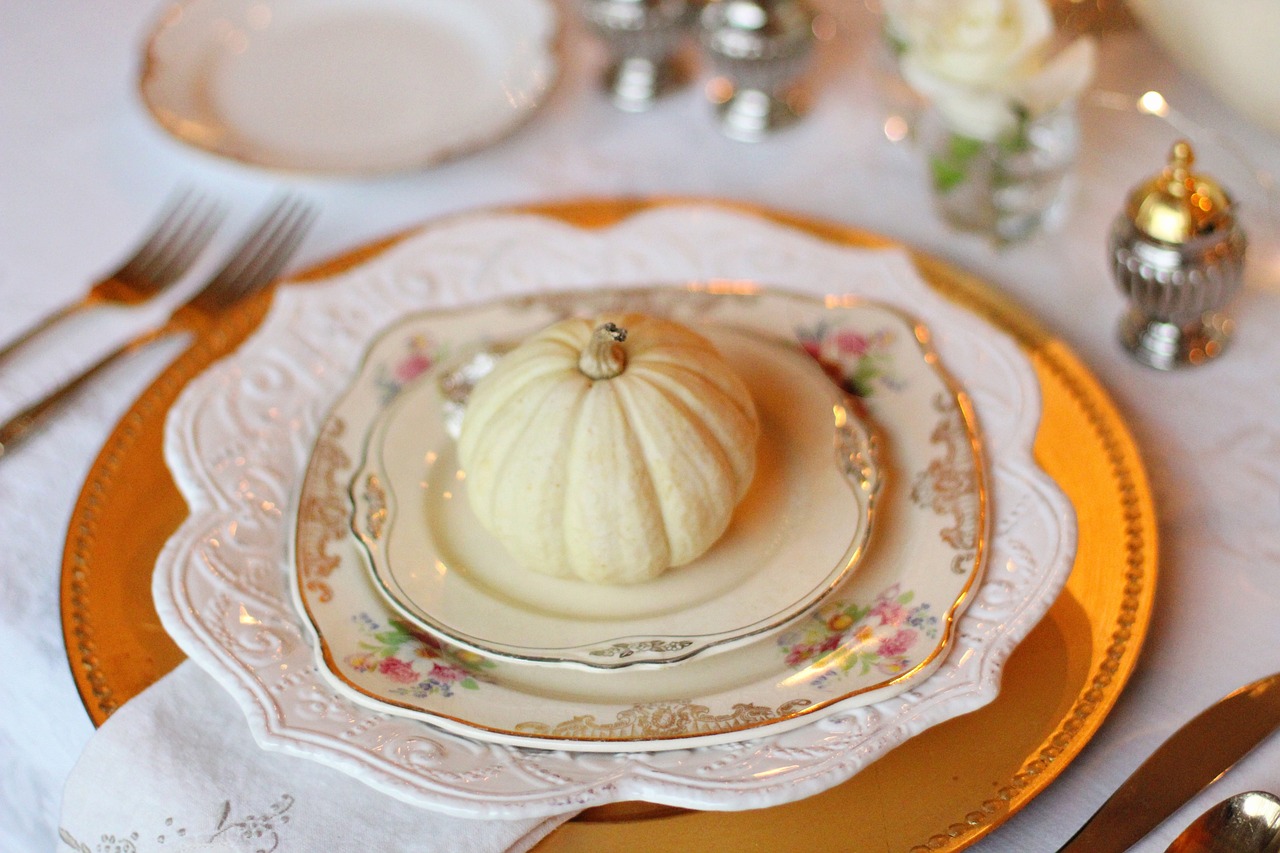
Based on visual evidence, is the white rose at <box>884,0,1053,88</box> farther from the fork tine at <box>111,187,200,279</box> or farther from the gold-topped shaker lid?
the fork tine at <box>111,187,200,279</box>

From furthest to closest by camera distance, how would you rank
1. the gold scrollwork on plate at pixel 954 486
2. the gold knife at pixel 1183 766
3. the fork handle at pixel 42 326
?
1. the fork handle at pixel 42 326
2. the gold scrollwork on plate at pixel 954 486
3. the gold knife at pixel 1183 766

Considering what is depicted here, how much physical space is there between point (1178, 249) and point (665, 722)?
0.52 metres

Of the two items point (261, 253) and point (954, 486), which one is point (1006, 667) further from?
point (261, 253)

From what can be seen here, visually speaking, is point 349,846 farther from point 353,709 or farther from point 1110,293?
point 1110,293

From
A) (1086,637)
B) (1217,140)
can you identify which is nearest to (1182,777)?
(1086,637)

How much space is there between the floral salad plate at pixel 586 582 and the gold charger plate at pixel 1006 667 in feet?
0.32

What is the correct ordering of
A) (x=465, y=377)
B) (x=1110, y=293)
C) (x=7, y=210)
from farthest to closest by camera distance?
(x=7, y=210), (x=1110, y=293), (x=465, y=377)

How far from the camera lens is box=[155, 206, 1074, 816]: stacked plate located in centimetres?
59

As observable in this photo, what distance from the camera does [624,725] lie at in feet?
1.93

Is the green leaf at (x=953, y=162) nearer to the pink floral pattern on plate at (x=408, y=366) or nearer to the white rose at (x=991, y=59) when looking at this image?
the white rose at (x=991, y=59)

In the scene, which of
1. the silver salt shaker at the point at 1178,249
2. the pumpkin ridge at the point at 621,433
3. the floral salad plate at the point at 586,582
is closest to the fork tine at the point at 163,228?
the floral salad plate at the point at 586,582

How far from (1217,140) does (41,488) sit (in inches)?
41.3

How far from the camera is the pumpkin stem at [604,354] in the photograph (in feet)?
2.13

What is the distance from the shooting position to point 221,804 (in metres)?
0.60
